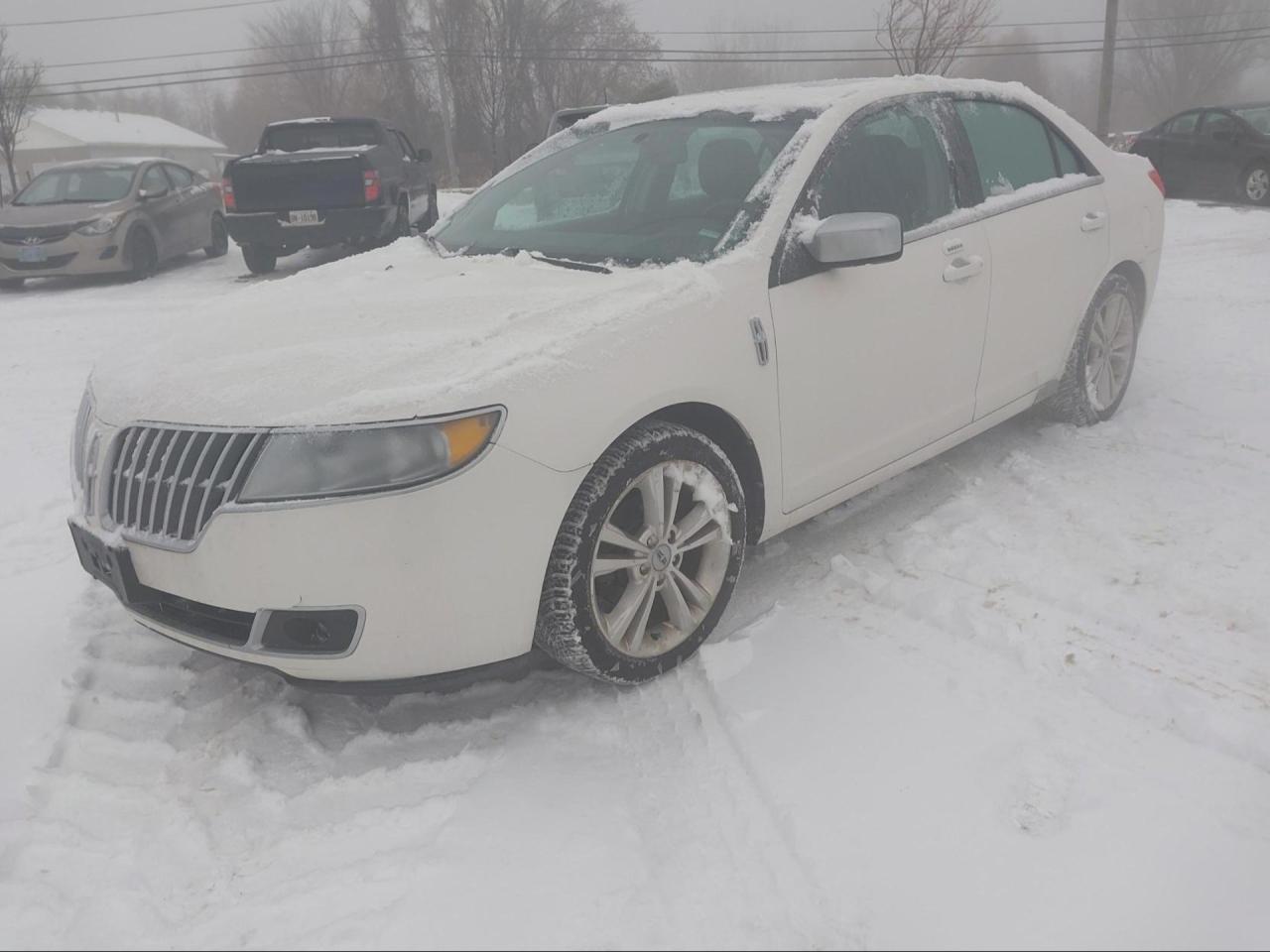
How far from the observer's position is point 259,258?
38.0 ft

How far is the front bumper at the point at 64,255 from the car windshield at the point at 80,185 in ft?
2.26

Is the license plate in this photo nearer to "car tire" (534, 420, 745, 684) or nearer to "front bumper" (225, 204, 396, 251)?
"car tire" (534, 420, 745, 684)

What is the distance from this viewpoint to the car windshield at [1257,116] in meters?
14.2

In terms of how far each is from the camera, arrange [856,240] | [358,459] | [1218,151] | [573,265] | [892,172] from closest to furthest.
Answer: [358,459] < [856,240] < [573,265] < [892,172] < [1218,151]

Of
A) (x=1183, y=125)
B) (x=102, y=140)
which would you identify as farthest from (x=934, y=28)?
(x=102, y=140)

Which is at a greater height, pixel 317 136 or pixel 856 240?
pixel 317 136

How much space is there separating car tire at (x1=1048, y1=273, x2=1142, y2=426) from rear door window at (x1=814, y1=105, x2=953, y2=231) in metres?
1.24

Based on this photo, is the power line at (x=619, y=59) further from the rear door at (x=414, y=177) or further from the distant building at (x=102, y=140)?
the rear door at (x=414, y=177)

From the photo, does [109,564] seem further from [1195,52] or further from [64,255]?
[1195,52]

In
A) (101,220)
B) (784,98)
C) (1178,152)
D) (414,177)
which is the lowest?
(1178,152)

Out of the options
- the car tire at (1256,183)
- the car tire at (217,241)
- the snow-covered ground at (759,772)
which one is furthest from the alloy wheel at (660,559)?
the car tire at (1256,183)

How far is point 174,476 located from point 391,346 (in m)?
Result: 0.62

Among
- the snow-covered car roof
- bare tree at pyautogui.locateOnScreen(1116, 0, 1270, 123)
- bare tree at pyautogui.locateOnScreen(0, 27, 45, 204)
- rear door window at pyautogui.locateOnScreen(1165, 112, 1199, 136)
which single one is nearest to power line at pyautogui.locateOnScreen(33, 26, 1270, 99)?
bare tree at pyautogui.locateOnScreen(1116, 0, 1270, 123)

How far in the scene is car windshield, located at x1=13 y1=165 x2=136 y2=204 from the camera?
11.6 meters
